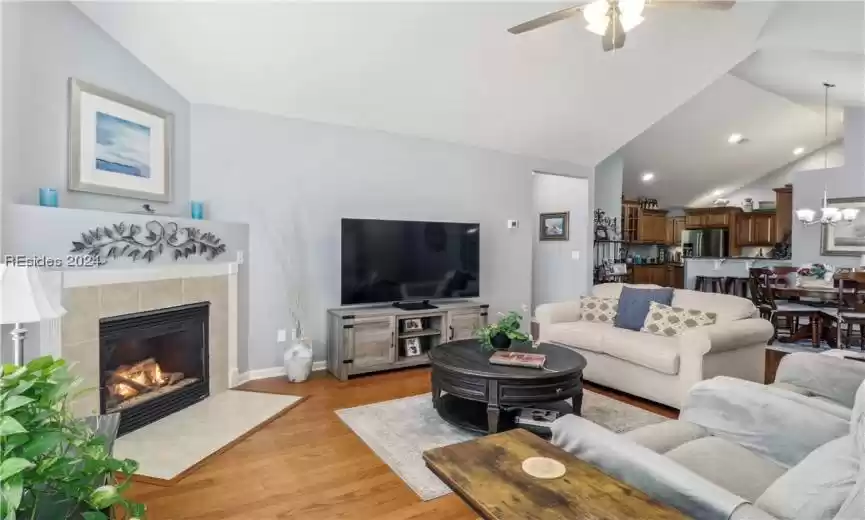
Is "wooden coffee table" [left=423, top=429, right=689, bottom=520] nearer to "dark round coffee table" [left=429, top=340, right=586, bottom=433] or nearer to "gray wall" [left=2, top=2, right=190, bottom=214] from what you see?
"dark round coffee table" [left=429, top=340, right=586, bottom=433]

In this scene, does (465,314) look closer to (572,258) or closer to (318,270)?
(318,270)

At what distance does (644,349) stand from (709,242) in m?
8.32

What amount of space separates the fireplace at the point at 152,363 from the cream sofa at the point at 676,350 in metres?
3.06

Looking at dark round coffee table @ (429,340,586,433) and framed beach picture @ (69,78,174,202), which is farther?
framed beach picture @ (69,78,174,202)

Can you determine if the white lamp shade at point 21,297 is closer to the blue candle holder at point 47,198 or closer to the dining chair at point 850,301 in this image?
the blue candle holder at point 47,198

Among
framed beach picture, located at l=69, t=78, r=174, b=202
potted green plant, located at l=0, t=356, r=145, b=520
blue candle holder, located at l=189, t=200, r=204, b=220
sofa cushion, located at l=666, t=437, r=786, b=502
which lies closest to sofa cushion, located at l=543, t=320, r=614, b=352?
sofa cushion, located at l=666, t=437, r=786, b=502

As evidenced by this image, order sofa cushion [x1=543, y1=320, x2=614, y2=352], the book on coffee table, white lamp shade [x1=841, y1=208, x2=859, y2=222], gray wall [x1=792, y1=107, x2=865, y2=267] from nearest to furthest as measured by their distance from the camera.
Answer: the book on coffee table, sofa cushion [x1=543, y1=320, x2=614, y2=352], white lamp shade [x1=841, y1=208, x2=859, y2=222], gray wall [x1=792, y1=107, x2=865, y2=267]

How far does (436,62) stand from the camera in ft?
13.6

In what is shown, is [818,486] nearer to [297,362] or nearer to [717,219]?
[297,362]

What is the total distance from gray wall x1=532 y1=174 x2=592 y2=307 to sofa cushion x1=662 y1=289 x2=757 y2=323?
8.90ft

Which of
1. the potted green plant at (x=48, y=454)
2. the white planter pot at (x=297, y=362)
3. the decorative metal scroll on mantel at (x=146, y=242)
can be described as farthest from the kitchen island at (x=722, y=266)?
the potted green plant at (x=48, y=454)

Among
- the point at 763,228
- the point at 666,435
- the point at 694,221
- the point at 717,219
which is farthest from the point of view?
the point at 694,221

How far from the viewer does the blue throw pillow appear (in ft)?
13.7

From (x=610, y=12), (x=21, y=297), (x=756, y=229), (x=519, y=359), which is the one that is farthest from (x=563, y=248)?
(x=21, y=297)
